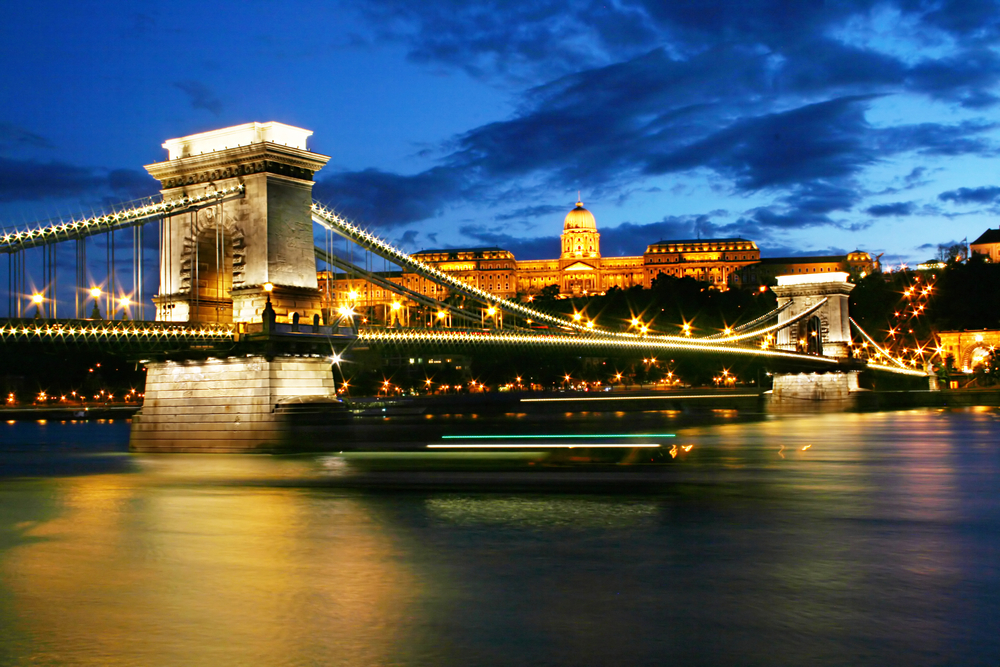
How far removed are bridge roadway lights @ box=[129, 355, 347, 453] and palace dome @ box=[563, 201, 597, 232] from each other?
152 metres

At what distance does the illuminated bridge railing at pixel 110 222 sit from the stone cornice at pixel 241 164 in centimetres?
58

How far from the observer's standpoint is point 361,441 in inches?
714

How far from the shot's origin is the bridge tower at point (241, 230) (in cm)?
2823

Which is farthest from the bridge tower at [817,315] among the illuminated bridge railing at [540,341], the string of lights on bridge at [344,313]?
the string of lights on bridge at [344,313]

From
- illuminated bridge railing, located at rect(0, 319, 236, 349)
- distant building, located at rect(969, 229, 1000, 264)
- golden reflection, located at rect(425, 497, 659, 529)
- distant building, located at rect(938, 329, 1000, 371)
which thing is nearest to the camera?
golden reflection, located at rect(425, 497, 659, 529)

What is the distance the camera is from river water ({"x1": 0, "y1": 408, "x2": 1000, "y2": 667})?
23.8 ft

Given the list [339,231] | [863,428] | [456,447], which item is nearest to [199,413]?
[339,231]

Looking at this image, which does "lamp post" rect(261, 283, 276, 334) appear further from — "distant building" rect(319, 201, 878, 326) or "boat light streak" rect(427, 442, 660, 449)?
"distant building" rect(319, 201, 878, 326)

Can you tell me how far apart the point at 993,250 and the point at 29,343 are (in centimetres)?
13441

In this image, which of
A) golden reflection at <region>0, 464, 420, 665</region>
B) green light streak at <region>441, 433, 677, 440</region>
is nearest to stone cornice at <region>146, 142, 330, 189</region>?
golden reflection at <region>0, 464, 420, 665</region>

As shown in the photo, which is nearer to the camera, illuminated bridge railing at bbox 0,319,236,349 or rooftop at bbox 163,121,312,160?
illuminated bridge railing at bbox 0,319,236,349

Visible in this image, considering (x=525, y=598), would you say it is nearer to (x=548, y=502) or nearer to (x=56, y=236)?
(x=548, y=502)

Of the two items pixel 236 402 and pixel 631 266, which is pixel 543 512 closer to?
pixel 236 402

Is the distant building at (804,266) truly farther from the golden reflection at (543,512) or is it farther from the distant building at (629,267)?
the golden reflection at (543,512)
